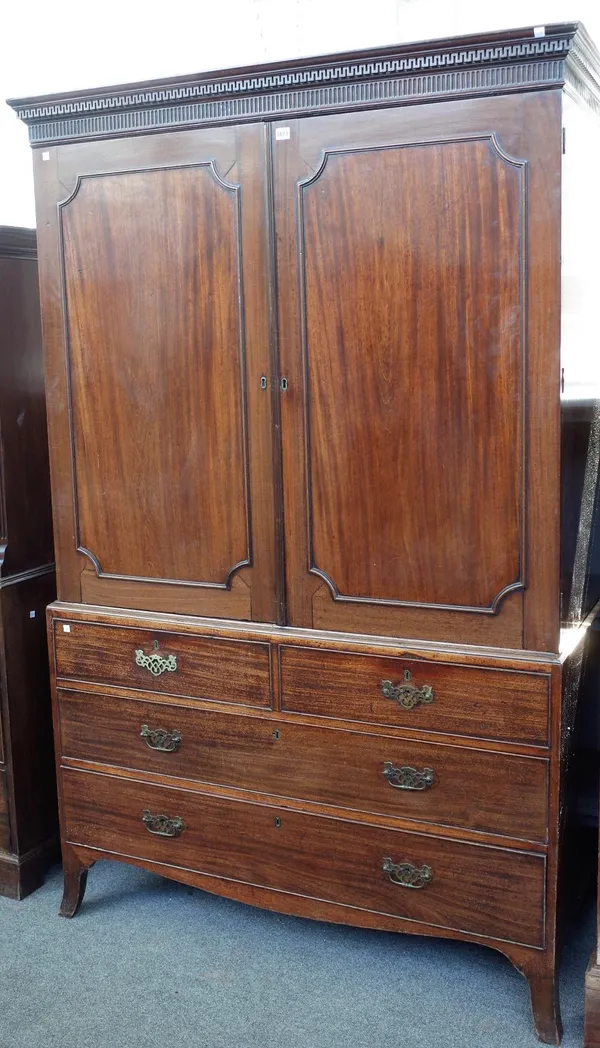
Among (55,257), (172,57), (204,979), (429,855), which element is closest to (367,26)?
(172,57)

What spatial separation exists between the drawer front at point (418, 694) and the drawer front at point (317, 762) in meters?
0.05

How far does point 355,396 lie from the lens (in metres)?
1.90

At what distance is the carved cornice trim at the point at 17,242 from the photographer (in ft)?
7.59

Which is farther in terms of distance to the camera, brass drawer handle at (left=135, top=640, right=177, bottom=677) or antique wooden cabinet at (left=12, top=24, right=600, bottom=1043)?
brass drawer handle at (left=135, top=640, right=177, bottom=677)

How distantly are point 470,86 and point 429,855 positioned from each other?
1.42 m

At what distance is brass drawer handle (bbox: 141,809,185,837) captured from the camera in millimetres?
2205

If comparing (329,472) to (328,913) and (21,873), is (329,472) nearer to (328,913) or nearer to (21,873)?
(328,913)

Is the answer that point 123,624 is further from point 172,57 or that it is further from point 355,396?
point 172,57

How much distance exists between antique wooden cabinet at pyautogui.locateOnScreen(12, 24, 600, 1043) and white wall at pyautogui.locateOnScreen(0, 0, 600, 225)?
46cm

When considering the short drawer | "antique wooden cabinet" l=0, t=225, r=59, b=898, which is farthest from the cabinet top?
the short drawer

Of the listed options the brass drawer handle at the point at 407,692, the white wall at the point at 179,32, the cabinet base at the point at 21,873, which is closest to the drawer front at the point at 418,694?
the brass drawer handle at the point at 407,692

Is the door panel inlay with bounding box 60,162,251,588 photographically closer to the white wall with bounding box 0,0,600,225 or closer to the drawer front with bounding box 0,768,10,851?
the white wall with bounding box 0,0,600,225

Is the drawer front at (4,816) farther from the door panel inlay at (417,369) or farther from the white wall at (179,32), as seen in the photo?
the white wall at (179,32)

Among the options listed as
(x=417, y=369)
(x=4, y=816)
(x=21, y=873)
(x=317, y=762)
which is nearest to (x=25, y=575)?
(x=4, y=816)
